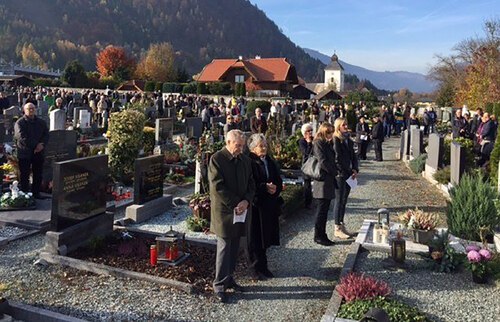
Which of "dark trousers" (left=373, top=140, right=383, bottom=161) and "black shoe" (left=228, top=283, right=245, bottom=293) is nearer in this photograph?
"black shoe" (left=228, top=283, right=245, bottom=293)

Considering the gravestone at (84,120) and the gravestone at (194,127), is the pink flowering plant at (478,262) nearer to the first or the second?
the gravestone at (194,127)

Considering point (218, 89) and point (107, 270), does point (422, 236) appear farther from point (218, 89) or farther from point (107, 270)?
point (218, 89)

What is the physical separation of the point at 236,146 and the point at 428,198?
24.5ft

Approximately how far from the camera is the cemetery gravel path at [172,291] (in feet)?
17.6

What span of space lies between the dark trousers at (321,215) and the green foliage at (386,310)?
2379 millimetres

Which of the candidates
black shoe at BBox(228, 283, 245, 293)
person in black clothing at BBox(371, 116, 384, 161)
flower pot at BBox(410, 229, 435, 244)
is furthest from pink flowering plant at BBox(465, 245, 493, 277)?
person in black clothing at BBox(371, 116, 384, 161)

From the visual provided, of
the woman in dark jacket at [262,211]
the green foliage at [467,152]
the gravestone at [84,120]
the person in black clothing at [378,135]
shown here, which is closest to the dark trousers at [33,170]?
the woman in dark jacket at [262,211]

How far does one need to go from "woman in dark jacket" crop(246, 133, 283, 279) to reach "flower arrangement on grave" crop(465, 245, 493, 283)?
233 cm

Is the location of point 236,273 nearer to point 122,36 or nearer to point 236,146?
point 236,146

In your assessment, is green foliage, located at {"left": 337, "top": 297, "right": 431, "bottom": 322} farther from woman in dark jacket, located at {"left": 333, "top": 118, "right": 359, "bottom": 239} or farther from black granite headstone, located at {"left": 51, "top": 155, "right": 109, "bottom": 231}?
black granite headstone, located at {"left": 51, "top": 155, "right": 109, "bottom": 231}

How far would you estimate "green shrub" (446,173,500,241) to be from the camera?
24.9ft

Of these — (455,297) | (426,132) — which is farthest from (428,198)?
(426,132)

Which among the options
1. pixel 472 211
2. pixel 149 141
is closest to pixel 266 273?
pixel 472 211

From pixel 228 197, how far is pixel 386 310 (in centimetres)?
196
